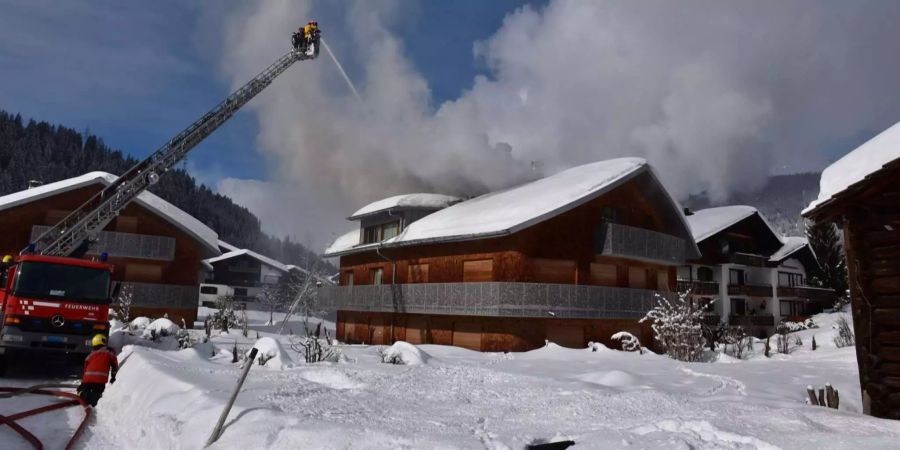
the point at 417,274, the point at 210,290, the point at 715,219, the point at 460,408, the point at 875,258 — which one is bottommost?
the point at 460,408

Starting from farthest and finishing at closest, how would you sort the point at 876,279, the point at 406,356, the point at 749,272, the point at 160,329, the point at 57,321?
the point at 749,272 → the point at 160,329 → the point at 406,356 → the point at 57,321 → the point at 876,279

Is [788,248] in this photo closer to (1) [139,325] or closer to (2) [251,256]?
(1) [139,325]

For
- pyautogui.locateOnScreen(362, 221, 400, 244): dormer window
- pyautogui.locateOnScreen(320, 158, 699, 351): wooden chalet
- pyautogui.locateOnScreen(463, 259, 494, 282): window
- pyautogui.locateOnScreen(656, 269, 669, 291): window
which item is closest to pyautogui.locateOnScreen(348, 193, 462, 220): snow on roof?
pyautogui.locateOnScreen(320, 158, 699, 351): wooden chalet

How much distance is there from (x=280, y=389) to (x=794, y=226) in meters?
191

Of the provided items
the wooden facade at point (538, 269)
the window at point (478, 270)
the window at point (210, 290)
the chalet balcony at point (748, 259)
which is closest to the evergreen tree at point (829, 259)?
the chalet balcony at point (748, 259)

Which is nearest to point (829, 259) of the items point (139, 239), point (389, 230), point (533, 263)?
point (533, 263)

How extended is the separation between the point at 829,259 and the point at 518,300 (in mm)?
39811

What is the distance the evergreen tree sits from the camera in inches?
1879

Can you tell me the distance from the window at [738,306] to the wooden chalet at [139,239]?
36.0 m

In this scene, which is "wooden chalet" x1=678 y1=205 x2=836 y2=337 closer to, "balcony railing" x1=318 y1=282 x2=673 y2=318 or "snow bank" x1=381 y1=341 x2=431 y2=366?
"balcony railing" x1=318 y1=282 x2=673 y2=318

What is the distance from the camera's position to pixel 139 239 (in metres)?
29.8

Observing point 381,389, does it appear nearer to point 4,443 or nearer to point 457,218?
point 4,443

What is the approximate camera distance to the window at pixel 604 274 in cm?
2466

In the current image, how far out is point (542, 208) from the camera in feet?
70.8
